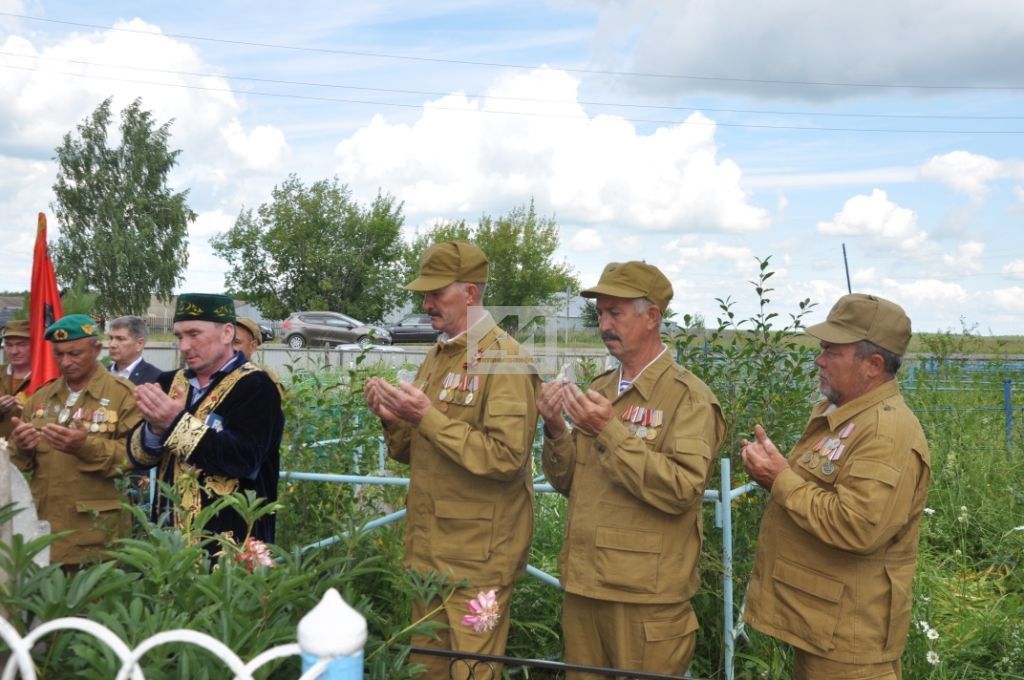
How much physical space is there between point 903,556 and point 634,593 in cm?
89

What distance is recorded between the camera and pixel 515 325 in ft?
12.6

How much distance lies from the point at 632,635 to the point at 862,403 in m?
1.14

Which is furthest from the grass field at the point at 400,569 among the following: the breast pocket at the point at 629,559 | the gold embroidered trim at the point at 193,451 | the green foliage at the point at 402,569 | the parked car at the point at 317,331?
the parked car at the point at 317,331

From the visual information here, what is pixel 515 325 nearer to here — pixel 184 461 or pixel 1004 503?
pixel 184 461

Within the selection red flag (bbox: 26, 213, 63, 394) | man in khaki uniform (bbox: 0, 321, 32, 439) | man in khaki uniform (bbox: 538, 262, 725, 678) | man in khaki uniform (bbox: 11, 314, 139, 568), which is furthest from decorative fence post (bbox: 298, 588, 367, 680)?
man in khaki uniform (bbox: 0, 321, 32, 439)

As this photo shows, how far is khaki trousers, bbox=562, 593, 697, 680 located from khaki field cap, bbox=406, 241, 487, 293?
1.27 meters

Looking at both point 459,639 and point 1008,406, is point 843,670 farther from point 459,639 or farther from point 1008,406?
point 1008,406

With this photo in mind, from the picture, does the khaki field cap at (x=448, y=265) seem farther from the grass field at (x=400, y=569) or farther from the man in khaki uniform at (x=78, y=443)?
the man in khaki uniform at (x=78, y=443)

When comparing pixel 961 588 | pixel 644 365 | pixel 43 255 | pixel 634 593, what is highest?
pixel 43 255

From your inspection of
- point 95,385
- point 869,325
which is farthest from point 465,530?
point 95,385

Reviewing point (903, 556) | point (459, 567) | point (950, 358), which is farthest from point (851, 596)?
point (950, 358)

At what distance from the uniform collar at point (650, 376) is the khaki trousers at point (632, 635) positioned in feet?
2.47

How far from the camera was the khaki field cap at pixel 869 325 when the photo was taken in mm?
3158

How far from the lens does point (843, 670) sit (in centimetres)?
311
